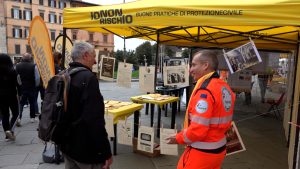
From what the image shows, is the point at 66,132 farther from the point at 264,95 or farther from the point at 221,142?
the point at 264,95

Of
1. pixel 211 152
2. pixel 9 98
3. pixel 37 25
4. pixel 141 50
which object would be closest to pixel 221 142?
pixel 211 152

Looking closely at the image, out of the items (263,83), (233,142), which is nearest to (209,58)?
(233,142)

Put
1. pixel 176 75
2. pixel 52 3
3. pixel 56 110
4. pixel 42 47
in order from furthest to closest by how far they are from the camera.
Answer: pixel 52 3 < pixel 176 75 < pixel 42 47 < pixel 56 110

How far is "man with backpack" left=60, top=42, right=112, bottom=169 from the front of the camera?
7.13ft

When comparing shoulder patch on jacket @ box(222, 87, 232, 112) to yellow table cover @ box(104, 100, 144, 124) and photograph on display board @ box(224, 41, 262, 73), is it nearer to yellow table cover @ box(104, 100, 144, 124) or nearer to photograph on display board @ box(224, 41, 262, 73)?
photograph on display board @ box(224, 41, 262, 73)

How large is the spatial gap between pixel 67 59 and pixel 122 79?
109cm

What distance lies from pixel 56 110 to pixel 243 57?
232 cm

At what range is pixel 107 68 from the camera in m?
5.14

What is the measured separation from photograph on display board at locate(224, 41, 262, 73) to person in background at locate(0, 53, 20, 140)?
13.2 ft

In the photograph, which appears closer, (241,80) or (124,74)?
(124,74)

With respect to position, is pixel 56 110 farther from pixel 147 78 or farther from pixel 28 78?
pixel 28 78

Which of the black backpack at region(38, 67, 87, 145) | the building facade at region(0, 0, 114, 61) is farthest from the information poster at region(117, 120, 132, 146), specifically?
the building facade at region(0, 0, 114, 61)

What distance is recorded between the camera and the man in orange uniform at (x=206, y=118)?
2.09m

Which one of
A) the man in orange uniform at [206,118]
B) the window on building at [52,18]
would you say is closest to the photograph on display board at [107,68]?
the man in orange uniform at [206,118]
